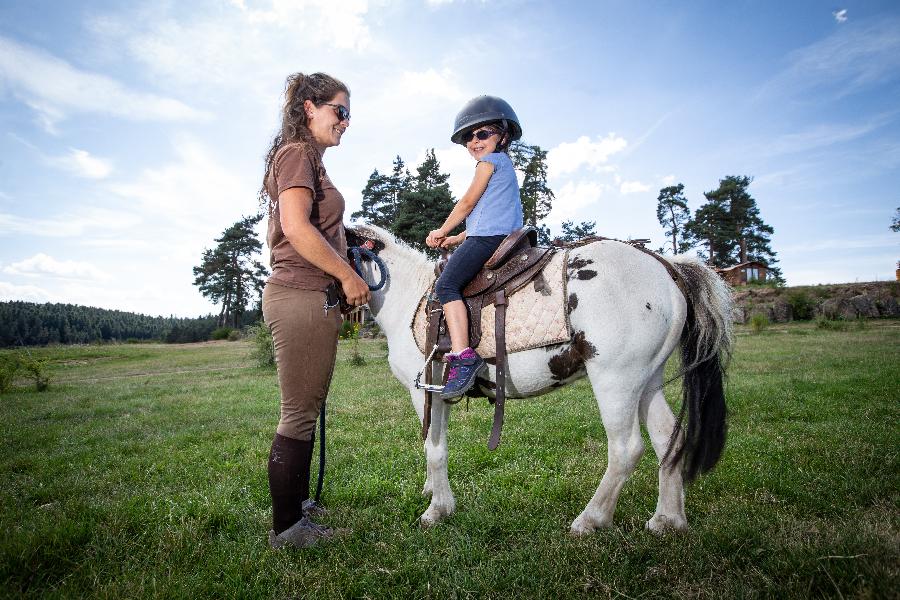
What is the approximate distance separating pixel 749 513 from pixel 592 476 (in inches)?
52.4

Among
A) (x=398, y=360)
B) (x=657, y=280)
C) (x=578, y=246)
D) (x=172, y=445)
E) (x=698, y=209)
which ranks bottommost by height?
(x=172, y=445)

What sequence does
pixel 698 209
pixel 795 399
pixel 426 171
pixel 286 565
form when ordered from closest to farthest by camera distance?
pixel 286 565 < pixel 795 399 < pixel 426 171 < pixel 698 209

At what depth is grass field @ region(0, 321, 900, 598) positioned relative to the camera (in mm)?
2545

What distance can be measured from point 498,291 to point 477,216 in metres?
0.63

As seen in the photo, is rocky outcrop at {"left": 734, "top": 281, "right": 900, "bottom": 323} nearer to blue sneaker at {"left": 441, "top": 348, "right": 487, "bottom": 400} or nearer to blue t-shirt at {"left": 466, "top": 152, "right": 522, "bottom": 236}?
blue t-shirt at {"left": 466, "top": 152, "right": 522, "bottom": 236}

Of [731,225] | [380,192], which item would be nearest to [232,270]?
[380,192]

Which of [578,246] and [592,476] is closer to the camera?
[578,246]

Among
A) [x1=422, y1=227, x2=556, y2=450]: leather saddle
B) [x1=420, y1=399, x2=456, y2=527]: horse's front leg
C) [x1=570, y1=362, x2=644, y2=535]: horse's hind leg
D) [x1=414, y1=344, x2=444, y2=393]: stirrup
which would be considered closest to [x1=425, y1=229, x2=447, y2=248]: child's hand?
[x1=422, y1=227, x2=556, y2=450]: leather saddle

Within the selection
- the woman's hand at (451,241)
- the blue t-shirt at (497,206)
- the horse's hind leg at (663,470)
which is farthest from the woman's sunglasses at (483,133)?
the horse's hind leg at (663,470)

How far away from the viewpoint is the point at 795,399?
7.68 m

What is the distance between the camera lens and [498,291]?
3.35 metres

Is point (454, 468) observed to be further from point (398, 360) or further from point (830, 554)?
point (830, 554)

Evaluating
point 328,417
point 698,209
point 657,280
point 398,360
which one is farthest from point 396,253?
point 698,209

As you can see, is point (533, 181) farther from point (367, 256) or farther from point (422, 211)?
point (367, 256)
